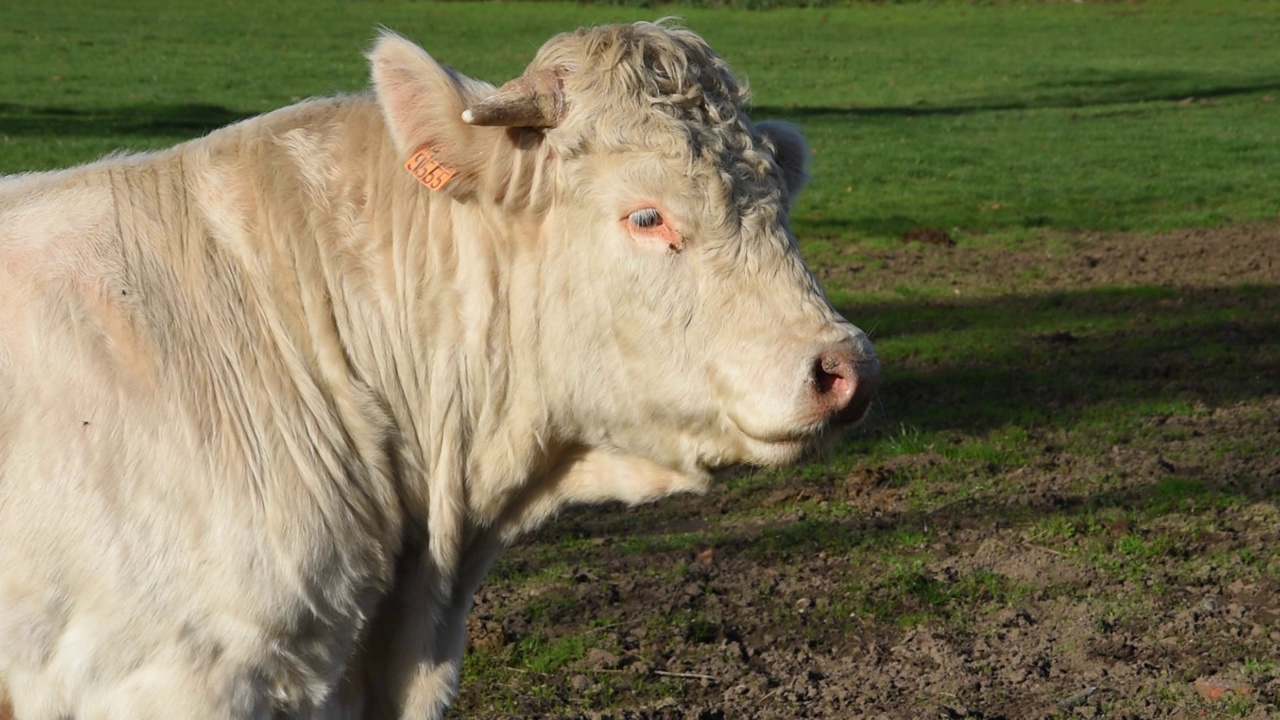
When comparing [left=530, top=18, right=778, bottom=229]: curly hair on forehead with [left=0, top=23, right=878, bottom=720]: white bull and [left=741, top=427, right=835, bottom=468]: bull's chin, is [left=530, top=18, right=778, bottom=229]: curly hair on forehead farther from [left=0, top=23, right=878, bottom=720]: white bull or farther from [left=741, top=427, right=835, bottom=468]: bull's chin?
[left=741, top=427, right=835, bottom=468]: bull's chin

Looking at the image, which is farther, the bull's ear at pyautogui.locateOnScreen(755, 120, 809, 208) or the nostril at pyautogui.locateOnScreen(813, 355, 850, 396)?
the bull's ear at pyautogui.locateOnScreen(755, 120, 809, 208)

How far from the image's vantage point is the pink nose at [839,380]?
2.91 m

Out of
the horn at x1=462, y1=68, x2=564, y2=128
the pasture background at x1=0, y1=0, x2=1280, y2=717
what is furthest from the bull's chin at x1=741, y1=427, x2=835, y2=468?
the pasture background at x1=0, y1=0, x2=1280, y2=717

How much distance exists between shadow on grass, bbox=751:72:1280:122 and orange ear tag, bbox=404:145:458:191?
18142 mm

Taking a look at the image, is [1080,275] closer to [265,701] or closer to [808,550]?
[808,550]

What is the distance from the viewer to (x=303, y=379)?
3.13 m

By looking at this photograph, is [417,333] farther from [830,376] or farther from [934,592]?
[934,592]

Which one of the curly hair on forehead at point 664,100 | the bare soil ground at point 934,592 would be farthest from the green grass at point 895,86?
the curly hair on forehead at point 664,100

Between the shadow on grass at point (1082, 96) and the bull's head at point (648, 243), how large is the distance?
18.0 metres

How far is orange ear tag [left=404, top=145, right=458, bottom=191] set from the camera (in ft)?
10.3

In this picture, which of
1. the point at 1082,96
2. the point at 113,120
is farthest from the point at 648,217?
the point at 1082,96

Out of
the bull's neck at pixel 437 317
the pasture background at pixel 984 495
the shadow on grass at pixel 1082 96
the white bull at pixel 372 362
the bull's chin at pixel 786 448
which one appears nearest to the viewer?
the white bull at pixel 372 362

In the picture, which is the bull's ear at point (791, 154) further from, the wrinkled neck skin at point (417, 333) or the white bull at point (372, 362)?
the wrinkled neck skin at point (417, 333)

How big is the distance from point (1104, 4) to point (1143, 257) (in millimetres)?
31159
